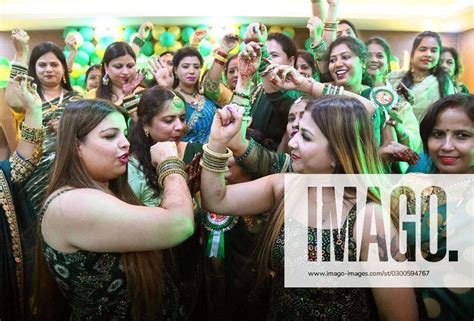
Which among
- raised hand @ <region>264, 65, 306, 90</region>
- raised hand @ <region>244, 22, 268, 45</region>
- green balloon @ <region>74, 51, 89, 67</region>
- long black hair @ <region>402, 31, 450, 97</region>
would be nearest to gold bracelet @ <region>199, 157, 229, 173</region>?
raised hand @ <region>264, 65, 306, 90</region>

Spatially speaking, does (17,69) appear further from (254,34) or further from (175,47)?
(175,47)

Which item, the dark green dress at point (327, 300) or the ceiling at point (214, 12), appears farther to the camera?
the ceiling at point (214, 12)

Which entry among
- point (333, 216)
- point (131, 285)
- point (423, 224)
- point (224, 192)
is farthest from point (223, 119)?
point (423, 224)

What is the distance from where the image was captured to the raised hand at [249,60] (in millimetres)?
1662

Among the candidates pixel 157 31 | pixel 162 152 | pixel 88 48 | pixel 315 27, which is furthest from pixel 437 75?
pixel 88 48

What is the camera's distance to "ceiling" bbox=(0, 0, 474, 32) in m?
4.87

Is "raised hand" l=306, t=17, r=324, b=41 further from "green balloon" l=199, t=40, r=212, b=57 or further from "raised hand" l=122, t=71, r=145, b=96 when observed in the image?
"green balloon" l=199, t=40, r=212, b=57

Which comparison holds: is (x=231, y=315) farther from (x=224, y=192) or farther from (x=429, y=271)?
(x=429, y=271)

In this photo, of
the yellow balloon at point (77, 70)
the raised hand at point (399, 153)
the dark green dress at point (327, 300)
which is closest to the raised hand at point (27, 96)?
the dark green dress at point (327, 300)

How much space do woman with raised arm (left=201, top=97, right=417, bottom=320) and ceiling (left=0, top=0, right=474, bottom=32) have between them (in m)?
3.77

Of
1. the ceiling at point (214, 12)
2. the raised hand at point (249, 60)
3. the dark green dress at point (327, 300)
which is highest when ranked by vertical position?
the ceiling at point (214, 12)

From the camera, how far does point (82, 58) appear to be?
4742 millimetres

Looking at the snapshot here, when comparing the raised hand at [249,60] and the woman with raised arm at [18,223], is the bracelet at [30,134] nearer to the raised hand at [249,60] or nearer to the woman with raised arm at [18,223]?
the woman with raised arm at [18,223]

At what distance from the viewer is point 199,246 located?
1.86 meters
